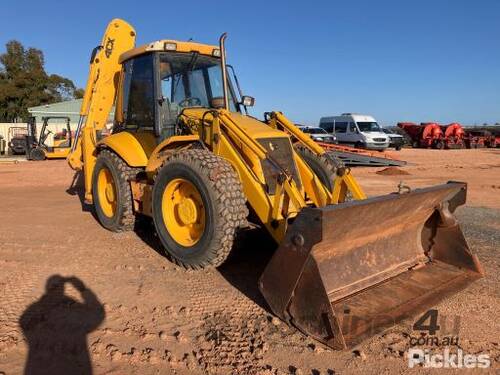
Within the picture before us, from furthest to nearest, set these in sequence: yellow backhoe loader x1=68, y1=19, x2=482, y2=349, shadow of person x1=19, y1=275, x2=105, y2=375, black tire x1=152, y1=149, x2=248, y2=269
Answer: black tire x1=152, y1=149, x2=248, y2=269 < yellow backhoe loader x1=68, y1=19, x2=482, y2=349 < shadow of person x1=19, y1=275, x2=105, y2=375

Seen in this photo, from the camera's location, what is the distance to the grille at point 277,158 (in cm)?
472

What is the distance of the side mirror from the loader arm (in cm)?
252

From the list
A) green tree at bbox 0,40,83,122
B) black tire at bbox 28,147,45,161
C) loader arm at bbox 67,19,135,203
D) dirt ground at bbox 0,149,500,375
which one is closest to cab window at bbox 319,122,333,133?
black tire at bbox 28,147,45,161

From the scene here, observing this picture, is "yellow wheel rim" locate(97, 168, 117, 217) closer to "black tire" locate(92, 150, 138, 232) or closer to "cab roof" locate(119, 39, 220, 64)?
"black tire" locate(92, 150, 138, 232)

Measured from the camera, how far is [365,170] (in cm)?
1641

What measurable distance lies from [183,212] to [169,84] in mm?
1968

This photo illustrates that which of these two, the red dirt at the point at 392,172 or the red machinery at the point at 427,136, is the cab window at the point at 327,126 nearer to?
the red machinery at the point at 427,136

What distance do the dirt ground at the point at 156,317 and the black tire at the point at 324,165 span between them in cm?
110

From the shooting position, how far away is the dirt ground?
10.3 ft

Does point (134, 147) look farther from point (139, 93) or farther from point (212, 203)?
point (212, 203)

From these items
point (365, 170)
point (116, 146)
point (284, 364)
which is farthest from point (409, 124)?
point (284, 364)

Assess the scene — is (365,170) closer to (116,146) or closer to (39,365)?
(116,146)

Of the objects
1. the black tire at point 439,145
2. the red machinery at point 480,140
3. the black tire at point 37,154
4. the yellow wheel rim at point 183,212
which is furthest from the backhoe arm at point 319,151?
the red machinery at point 480,140

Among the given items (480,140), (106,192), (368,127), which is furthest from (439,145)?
(106,192)
